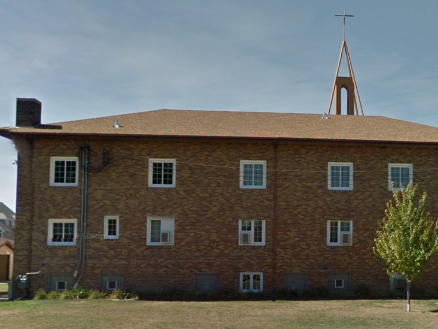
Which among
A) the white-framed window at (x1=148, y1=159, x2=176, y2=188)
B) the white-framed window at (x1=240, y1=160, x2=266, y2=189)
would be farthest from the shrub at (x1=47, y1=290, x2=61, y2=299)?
the white-framed window at (x1=240, y1=160, x2=266, y2=189)

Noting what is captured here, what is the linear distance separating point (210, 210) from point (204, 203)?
16.5 inches

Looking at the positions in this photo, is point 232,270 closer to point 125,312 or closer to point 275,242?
point 275,242

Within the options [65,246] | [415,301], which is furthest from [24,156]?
[415,301]

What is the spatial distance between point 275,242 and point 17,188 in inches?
468

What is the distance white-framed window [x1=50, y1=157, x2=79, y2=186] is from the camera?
944 inches

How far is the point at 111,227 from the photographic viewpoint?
2394cm

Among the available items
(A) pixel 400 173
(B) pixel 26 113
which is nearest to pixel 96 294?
(B) pixel 26 113

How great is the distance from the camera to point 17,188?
23750mm

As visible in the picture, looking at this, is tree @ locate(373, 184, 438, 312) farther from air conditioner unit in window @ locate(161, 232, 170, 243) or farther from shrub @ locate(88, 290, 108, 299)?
shrub @ locate(88, 290, 108, 299)

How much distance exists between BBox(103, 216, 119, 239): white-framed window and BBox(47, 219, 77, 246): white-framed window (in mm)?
1369

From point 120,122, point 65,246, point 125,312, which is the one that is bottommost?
point 125,312

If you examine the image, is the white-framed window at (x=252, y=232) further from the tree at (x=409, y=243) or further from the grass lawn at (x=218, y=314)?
the tree at (x=409, y=243)

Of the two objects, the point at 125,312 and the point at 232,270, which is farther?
the point at 232,270

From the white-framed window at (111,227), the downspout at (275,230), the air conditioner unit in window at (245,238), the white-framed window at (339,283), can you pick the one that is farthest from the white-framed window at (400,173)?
the white-framed window at (111,227)
